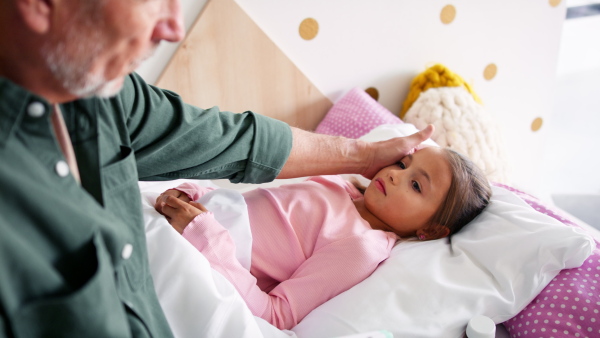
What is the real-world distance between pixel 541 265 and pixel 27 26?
3.25 ft

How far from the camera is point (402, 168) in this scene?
124 cm

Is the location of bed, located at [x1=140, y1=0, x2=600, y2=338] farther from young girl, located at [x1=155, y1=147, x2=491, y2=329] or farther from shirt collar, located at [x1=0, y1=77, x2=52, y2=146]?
shirt collar, located at [x1=0, y1=77, x2=52, y2=146]

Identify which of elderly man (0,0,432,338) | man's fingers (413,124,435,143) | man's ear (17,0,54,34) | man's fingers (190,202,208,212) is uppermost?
man's ear (17,0,54,34)

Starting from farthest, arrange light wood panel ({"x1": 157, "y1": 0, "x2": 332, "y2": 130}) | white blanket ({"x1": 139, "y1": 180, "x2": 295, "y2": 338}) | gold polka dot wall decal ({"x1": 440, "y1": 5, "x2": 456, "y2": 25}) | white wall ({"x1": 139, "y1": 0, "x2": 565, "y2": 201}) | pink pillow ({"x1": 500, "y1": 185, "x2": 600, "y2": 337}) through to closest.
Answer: gold polka dot wall decal ({"x1": 440, "y1": 5, "x2": 456, "y2": 25}), white wall ({"x1": 139, "y1": 0, "x2": 565, "y2": 201}), light wood panel ({"x1": 157, "y1": 0, "x2": 332, "y2": 130}), pink pillow ({"x1": 500, "y1": 185, "x2": 600, "y2": 337}), white blanket ({"x1": 139, "y1": 180, "x2": 295, "y2": 338})

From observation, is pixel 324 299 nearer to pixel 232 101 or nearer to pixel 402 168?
pixel 402 168

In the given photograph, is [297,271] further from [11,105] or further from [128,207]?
[11,105]

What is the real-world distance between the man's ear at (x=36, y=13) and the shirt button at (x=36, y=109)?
76mm

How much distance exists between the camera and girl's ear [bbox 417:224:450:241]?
119 cm

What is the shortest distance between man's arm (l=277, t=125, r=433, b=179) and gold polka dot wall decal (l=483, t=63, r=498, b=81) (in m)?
0.89

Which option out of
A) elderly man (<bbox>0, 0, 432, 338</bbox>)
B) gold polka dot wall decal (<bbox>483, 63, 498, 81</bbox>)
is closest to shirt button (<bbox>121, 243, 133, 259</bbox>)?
elderly man (<bbox>0, 0, 432, 338</bbox>)

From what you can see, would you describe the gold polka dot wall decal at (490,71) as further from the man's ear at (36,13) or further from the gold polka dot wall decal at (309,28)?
the man's ear at (36,13)

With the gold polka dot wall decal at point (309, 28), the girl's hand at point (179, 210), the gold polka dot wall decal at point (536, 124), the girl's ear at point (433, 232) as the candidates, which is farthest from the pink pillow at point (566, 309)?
the gold polka dot wall decal at point (536, 124)

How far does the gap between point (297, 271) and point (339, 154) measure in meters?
0.29

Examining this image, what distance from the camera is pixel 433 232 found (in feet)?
3.96
